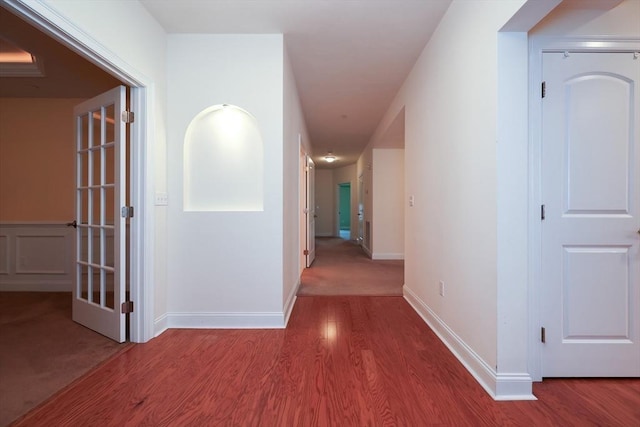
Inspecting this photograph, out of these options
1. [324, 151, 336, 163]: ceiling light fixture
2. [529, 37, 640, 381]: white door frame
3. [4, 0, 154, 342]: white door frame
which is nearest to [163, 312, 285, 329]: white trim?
[4, 0, 154, 342]: white door frame

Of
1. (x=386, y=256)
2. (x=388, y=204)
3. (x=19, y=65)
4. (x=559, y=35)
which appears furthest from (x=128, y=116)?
(x=386, y=256)

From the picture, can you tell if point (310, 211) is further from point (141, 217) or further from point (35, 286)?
point (35, 286)

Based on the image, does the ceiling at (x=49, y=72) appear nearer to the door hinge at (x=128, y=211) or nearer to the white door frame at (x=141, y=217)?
the white door frame at (x=141, y=217)

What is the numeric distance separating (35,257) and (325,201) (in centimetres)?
859

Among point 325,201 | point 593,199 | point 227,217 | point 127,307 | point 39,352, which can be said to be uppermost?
point 325,201

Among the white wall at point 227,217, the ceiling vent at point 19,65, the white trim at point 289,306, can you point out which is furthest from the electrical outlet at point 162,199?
the ceiling vent at point 19,65

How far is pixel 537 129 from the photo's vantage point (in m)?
1.66

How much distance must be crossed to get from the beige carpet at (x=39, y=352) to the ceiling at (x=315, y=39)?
2.49 metres

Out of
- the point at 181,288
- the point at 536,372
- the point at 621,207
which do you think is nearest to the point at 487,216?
the point at 621,207

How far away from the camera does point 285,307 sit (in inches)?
106

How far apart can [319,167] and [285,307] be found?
8644mm

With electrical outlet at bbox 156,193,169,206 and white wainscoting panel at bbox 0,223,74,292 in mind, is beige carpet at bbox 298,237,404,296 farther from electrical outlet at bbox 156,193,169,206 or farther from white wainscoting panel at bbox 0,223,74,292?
white wainscoting panel at bbox 0,223,74,292

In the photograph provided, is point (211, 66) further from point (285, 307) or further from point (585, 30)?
point (585, 30)

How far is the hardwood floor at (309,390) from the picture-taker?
1.40 metres
